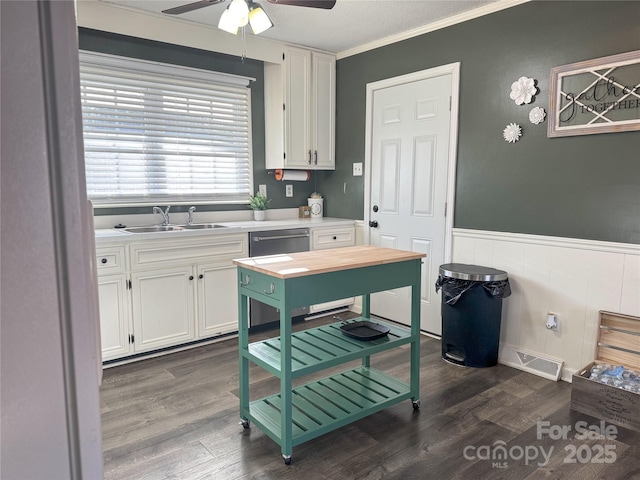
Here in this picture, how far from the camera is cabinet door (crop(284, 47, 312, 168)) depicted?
407 cm

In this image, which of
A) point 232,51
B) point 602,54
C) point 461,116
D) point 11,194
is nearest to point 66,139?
point 11,194

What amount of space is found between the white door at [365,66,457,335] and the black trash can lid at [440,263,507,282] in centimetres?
42

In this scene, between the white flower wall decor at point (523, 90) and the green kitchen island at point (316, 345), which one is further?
the white flower wall decor at point (523, 90)

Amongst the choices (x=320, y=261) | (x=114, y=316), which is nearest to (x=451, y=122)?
(x=320, y=261)

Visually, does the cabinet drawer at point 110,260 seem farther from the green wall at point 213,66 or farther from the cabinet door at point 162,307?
the green wall at point 213,66

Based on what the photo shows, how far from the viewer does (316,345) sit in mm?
2359

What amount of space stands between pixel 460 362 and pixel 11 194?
311 cm

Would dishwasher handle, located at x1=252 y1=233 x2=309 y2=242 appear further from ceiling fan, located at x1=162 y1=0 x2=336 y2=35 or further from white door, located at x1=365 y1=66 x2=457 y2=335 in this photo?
ceiling fan, located at x1=162 y1=0 x2=336 y2=35

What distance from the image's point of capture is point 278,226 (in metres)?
3.76

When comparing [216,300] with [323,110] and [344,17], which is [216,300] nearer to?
[323,110]

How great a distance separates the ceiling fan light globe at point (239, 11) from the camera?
246 centimetres

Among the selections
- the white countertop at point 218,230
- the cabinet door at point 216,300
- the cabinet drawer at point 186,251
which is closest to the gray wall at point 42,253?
the white countertop at point 218,230

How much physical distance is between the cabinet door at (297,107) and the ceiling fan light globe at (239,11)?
150cm

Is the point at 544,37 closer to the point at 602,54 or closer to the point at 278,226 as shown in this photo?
the point at 602,54
